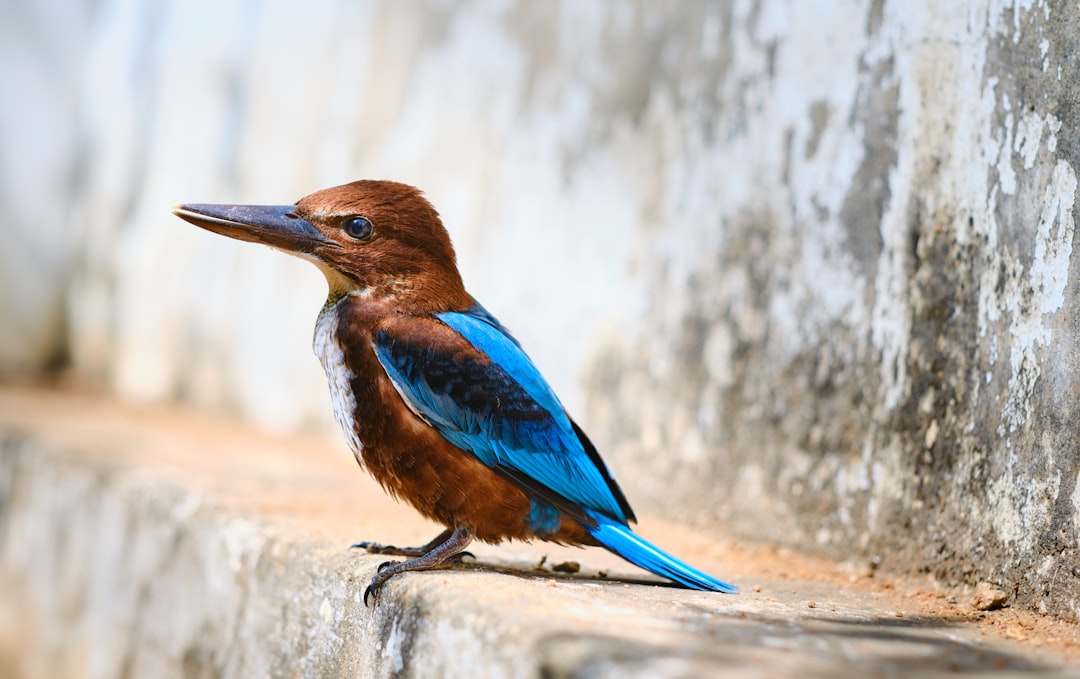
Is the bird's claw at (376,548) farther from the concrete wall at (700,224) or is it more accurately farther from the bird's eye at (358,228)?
the concrete wall at (700,224)

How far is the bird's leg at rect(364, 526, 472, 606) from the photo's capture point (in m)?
2.21

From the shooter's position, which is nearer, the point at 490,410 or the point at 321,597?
the point at 490,410

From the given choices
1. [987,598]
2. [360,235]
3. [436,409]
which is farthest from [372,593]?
[987,598]

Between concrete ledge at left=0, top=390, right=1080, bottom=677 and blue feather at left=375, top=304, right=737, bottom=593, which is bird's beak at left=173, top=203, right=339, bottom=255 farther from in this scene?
concrete ledge at left=0, top=390, right=1080, bottom=677

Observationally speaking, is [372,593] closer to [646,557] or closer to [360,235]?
[646,557]

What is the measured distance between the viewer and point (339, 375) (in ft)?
7.69

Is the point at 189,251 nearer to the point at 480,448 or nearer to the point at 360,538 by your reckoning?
the point at 360,538

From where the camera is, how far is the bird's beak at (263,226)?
2.38 m

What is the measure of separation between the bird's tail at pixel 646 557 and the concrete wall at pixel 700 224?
0.61m

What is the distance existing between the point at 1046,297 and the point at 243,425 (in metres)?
4.34

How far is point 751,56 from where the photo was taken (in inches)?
131

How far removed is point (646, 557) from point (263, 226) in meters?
1.09

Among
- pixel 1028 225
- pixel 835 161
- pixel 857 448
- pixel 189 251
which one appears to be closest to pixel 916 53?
pixel 835 161

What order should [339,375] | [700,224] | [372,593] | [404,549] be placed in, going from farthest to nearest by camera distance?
[700,224] → [404,549] → [339,375] → [372,593]
